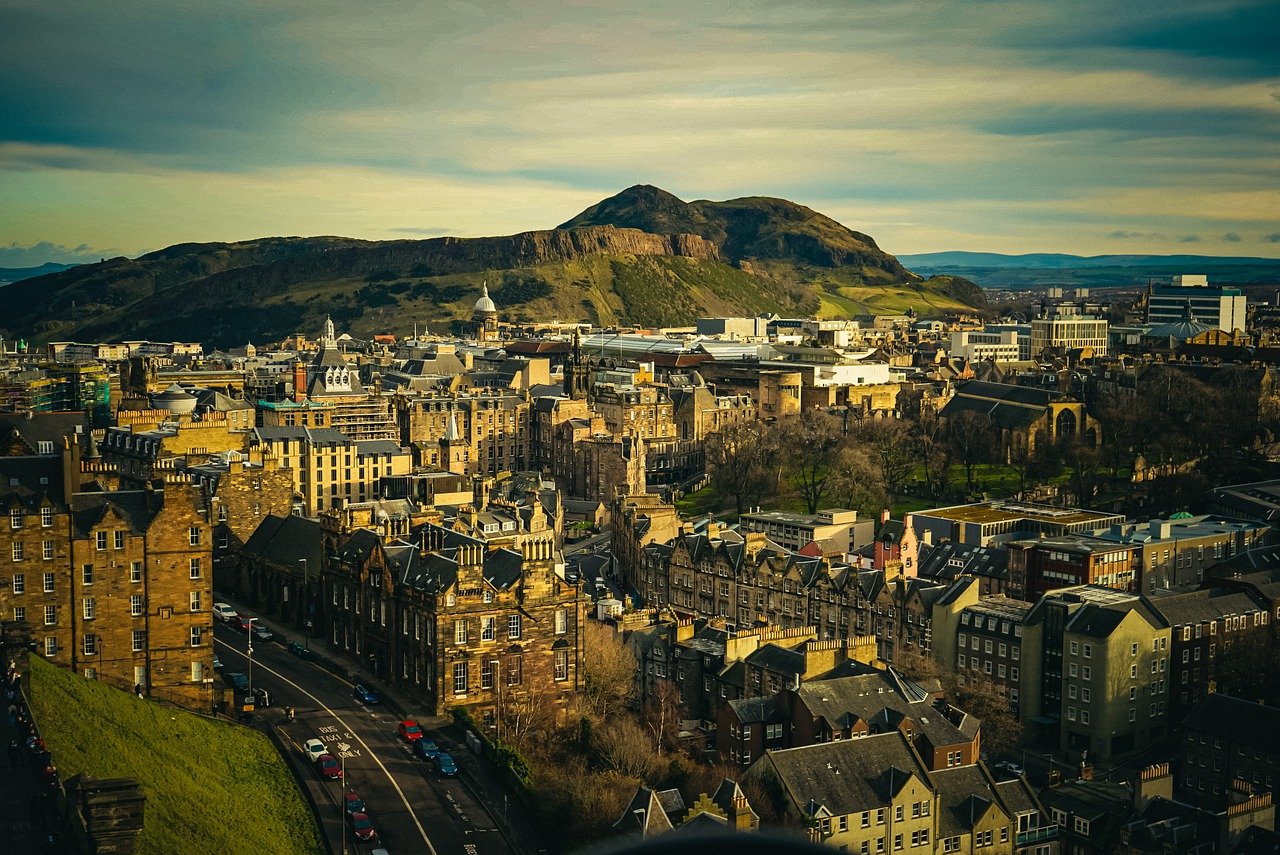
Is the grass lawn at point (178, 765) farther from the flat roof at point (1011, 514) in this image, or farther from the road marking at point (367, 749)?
the flat roof at point (1011, 514)

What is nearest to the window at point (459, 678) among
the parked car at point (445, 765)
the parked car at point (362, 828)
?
the parked car at point (445, 765)

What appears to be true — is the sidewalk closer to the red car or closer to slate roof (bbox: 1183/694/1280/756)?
the red car

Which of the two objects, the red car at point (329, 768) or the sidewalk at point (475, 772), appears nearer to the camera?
the sidewalk at point (475, 772)

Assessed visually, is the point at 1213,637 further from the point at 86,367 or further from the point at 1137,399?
the point at 86,367

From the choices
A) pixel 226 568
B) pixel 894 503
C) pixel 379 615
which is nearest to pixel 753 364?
pixel 894 503

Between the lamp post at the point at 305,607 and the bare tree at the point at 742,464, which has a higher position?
the bare tree at the point at 742,464

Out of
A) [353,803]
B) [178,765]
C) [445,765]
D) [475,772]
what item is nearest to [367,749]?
[445,765]
